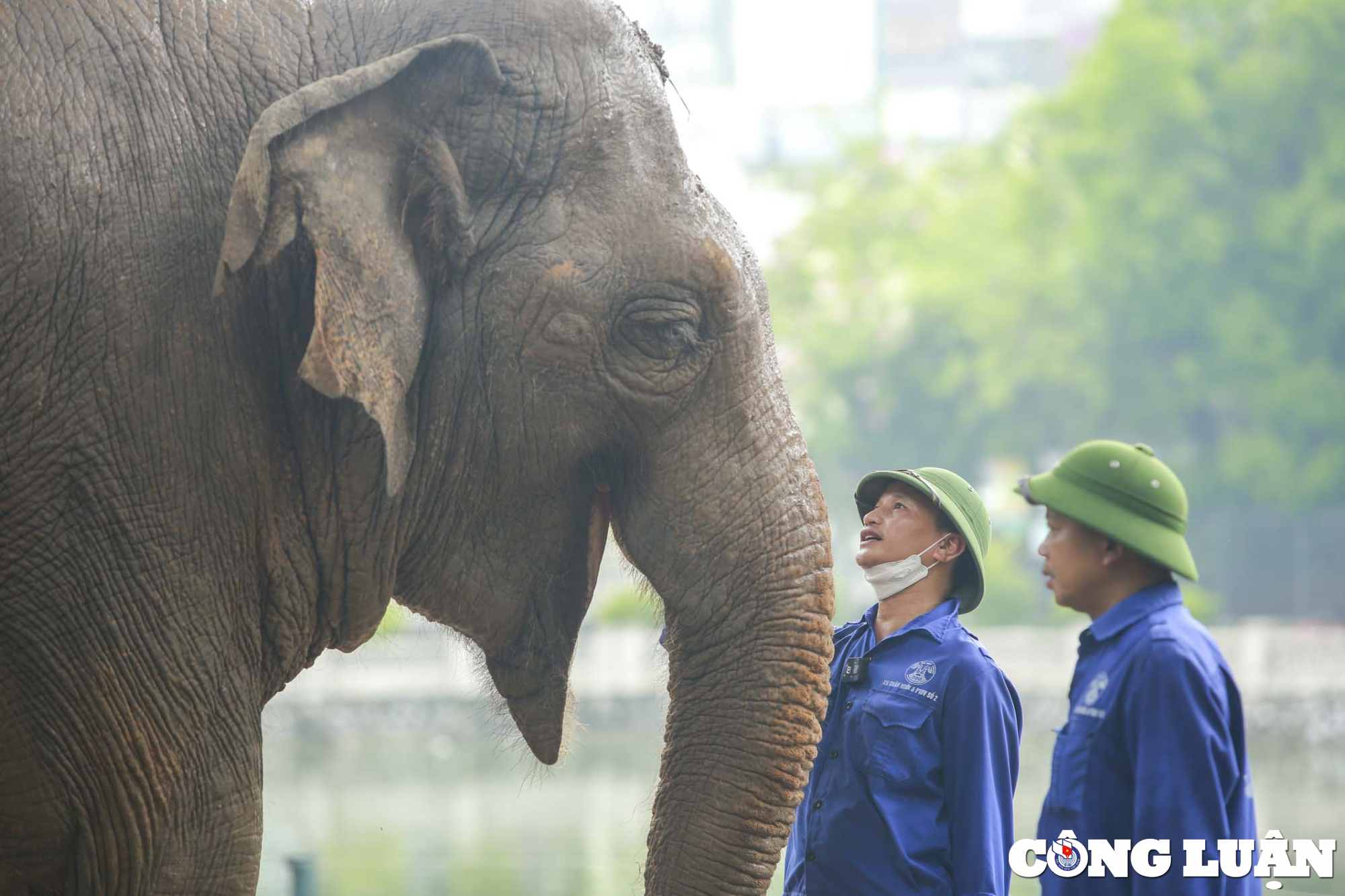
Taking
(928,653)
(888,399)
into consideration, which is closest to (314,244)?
(928,653)

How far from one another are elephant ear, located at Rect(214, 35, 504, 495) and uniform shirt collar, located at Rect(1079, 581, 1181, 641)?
1385mm

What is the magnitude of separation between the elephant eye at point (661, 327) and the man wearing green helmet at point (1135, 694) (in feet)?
3.01

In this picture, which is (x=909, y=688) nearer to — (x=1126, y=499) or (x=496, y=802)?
(x=1126, y=499)

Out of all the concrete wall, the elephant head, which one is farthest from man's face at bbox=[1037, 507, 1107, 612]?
the concrete wall

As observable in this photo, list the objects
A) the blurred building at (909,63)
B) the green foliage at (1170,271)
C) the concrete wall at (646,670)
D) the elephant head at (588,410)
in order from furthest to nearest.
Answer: the blurred building at (909,63) < the green foliage at (1170,271) < the concrete wall at (646,670) < the elephant head at (588,410)

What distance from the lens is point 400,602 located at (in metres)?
3.02

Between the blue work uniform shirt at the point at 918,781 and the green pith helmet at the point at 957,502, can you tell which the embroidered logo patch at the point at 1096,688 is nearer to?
the blue work uniform shirt at the point at 918,781

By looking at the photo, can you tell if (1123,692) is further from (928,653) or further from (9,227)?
(9,227)

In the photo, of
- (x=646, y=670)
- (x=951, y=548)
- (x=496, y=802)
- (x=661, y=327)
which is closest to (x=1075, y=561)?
(x=951, y=548)

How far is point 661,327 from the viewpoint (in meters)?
2.77

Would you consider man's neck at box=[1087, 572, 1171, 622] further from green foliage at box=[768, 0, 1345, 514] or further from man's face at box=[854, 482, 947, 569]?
green foliage at box=[768, 0, 1345, 514]

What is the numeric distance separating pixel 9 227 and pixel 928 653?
6.07 feet

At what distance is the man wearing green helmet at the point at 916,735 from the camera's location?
312 centimetres

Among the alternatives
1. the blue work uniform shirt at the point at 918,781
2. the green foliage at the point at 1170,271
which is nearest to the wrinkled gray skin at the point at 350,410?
the blue work uniform shirt at the point at 918,781
